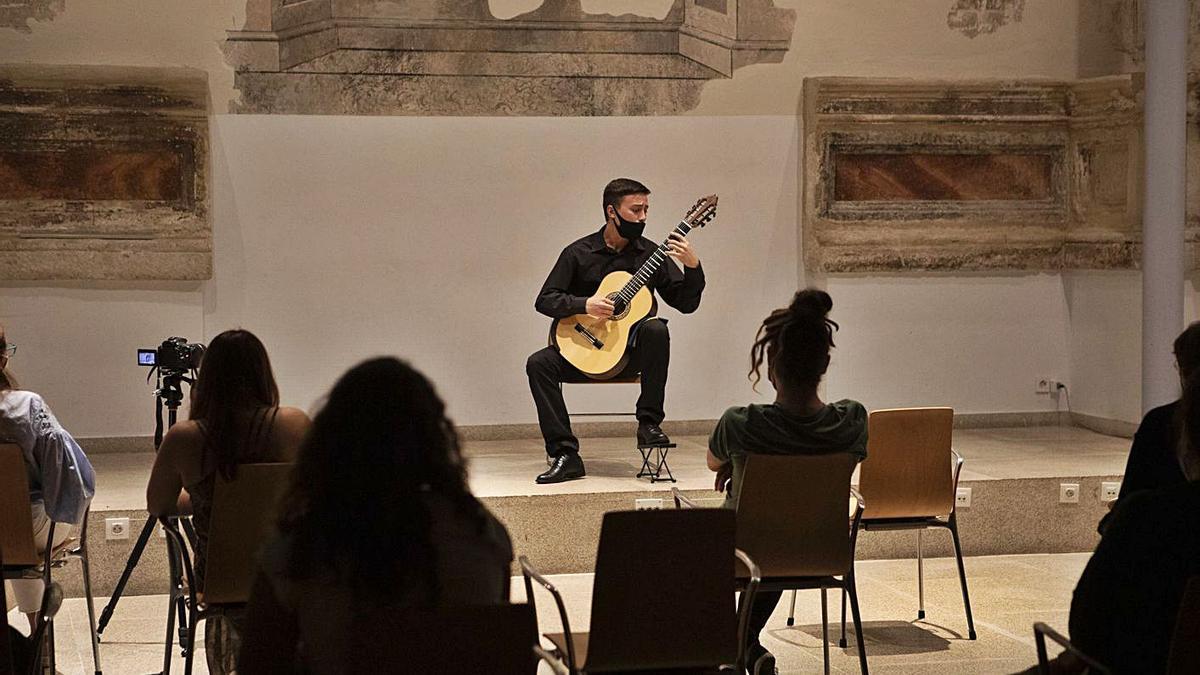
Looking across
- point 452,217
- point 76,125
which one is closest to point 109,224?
point 76,125

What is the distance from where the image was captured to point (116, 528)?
5.75m

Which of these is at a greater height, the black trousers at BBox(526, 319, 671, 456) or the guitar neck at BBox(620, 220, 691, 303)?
the guitar neck at BBox(620, 220, 691, 303)

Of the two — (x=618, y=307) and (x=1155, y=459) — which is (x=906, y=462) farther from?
(x=618, y=307)

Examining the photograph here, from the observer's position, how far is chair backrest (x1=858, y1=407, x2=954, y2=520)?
16.5 feet

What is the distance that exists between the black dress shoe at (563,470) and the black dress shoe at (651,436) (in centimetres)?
29

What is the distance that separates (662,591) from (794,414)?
3.84ft

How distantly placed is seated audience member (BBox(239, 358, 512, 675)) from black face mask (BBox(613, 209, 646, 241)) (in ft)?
13.7

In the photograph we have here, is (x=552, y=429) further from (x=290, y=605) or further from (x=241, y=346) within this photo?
(x=290, y=605)

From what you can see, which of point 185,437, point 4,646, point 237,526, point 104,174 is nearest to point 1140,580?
point 4,646

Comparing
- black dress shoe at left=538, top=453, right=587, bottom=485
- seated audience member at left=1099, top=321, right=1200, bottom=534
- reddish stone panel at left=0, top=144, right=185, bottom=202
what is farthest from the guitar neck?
seated audience member at left=1099, top=321, right=1200, bottom=534

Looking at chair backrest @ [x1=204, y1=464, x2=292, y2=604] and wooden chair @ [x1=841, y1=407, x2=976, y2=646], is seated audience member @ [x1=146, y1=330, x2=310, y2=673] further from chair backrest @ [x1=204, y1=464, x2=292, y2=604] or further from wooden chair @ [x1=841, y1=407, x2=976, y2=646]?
wooden chair @ [x1=841, y1=407, x2=976, y2=646]

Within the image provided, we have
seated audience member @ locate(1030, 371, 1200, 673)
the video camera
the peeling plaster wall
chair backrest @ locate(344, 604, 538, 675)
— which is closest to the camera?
chair backrest @ locate(344, 604, 538, 675)

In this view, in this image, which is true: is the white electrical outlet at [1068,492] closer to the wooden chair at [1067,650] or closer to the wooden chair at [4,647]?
the wooden chair at [1067,650]

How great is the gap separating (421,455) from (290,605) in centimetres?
31
